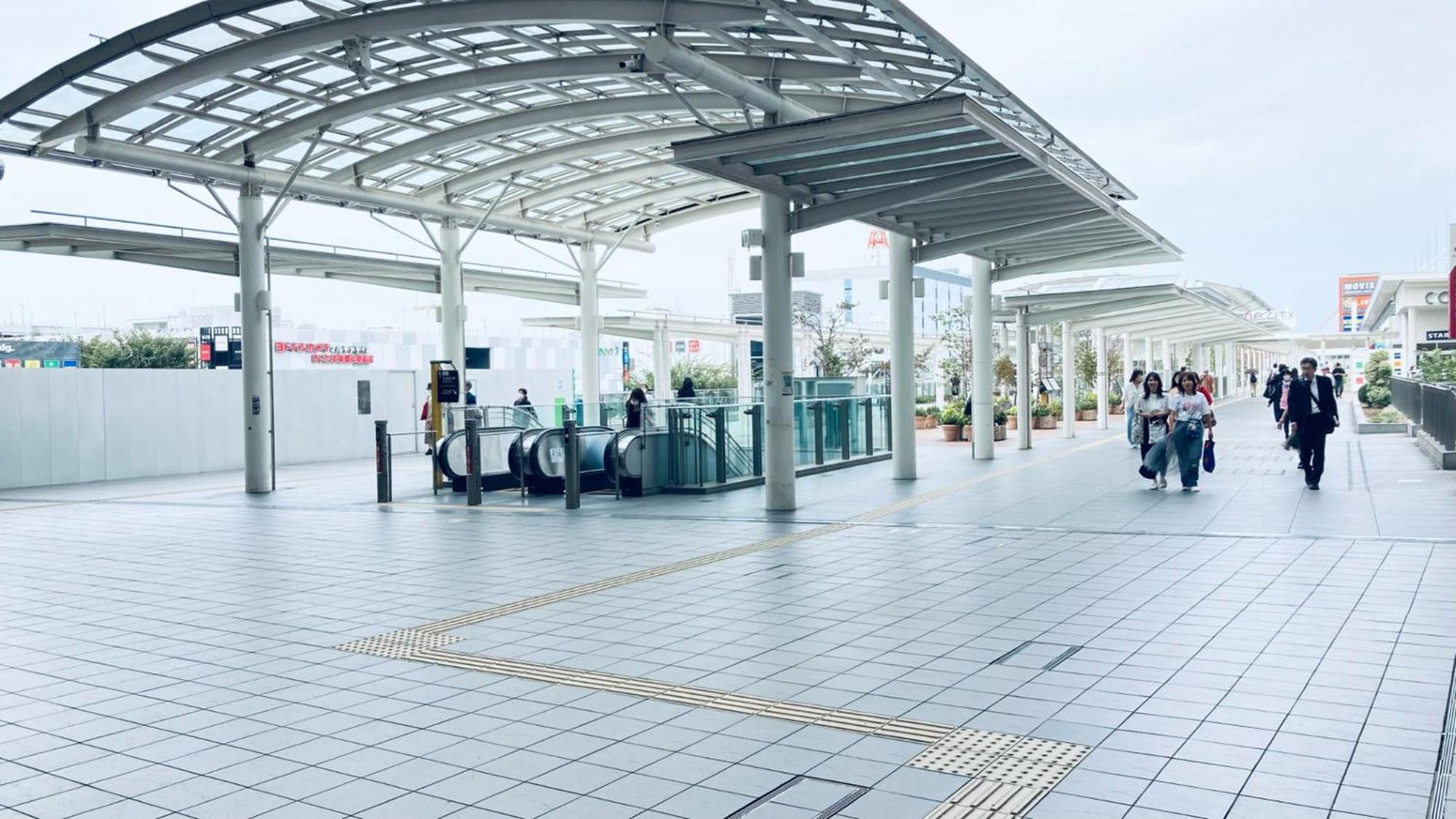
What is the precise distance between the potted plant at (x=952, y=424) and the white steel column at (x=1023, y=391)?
205 centimetres

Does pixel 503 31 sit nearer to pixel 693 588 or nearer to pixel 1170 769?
pixel 693 588

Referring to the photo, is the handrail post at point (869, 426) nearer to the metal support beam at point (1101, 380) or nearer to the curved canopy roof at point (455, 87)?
the curved canopy roof at point (455, 87)

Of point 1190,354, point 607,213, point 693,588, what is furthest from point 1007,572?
point 1190,354

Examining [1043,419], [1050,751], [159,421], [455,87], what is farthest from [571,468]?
[1043,419]

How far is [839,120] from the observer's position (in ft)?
34.8

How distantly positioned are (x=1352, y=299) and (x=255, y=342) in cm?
13947

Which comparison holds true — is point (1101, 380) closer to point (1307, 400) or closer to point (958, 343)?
point (958, 343)

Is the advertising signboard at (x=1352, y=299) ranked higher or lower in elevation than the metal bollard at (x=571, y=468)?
higher

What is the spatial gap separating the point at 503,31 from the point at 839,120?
538cm

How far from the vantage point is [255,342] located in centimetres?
1792

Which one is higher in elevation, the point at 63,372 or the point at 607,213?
the point at 607,213

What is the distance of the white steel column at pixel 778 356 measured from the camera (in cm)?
1335

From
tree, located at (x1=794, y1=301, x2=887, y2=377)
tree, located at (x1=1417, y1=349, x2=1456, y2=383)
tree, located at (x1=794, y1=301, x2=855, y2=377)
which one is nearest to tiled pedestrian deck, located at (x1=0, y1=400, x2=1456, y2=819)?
tree, located at (x1=1417, y1=349, x2=1456, y2=383)

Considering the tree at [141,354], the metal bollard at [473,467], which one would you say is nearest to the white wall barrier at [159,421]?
the metal bollard at [473,467]
